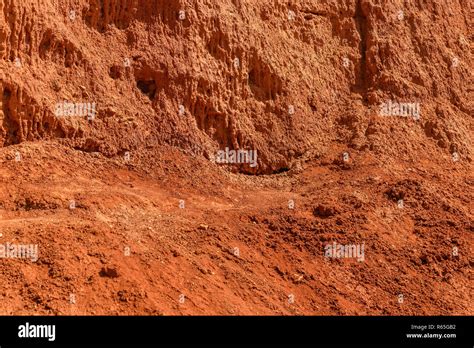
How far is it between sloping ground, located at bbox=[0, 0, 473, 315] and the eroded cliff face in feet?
0.11

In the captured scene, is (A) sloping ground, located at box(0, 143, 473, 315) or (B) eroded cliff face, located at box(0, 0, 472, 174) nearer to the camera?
(A) sloping ground, located at box(0, 143, 473, 315)

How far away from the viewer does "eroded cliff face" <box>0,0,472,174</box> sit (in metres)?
11.9

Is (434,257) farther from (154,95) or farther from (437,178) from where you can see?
(154,95)

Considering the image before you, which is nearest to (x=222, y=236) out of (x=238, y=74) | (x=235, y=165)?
(x=235, y=165)

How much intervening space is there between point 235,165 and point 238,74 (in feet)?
5.78

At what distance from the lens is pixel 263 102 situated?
13945 mm

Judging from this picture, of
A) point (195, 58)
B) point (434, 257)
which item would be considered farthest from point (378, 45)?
point (434, 257)

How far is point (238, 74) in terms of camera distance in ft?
45.3

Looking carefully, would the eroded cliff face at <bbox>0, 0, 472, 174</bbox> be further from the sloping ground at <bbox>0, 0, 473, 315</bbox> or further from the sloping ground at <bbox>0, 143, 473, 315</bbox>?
the sloping ground at <bbox>0, 143, 473, 315</bbox>

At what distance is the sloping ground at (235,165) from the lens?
350 inches

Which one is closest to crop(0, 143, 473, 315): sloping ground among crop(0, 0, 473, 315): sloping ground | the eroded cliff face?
crop(0, 0, 473, 315): sloping ground

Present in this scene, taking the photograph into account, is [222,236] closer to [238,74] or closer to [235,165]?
[235,165]

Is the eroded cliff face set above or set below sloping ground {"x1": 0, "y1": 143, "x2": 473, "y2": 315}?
above

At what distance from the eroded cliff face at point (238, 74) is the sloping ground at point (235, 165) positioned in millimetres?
33
